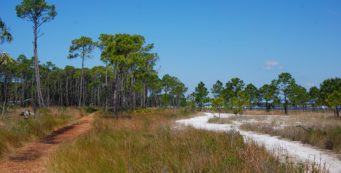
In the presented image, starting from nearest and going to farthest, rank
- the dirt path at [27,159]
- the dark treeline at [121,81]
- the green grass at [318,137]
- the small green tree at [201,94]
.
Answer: the dirt path at [27,159] → the green grass at [318,137] → the dark treeline at [121,81] → the small green tree at [201,94]

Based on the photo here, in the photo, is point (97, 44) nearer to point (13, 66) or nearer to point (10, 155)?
point (13, 66)

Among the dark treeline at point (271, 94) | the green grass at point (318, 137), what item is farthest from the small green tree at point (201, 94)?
the green grass at point (318, 137)

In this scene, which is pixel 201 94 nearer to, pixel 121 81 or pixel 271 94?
pixel 271 94

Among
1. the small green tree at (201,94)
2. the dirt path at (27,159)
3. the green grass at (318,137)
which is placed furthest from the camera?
the small green tree at (201,94)

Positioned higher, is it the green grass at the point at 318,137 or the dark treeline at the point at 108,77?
the dark treeline at the point at 108,77

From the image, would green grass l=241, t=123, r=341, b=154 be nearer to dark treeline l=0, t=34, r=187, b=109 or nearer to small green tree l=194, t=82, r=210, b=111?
dark treeline l=0, t=34, r=187, b=109

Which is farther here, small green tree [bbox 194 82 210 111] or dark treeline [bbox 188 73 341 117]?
small green tree [bbox 194 82 210 111]

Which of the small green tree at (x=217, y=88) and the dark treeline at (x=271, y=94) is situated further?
the small green tree at (x=217, y=88)

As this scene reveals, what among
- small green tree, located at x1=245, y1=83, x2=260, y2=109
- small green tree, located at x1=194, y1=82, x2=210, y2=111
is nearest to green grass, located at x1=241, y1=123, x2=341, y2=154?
small green tree, located at x1=194, y1=82, x2=210, y2=111

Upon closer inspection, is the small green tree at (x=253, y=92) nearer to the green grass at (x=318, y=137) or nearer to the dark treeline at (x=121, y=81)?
the dark treeline at (x=121, y=81)

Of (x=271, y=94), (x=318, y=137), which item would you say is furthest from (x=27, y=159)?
(x=271, y=94)

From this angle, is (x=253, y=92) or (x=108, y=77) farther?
(x=253, y=92)

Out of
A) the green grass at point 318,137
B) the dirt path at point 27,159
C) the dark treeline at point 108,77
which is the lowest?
the green grass at point 318,137

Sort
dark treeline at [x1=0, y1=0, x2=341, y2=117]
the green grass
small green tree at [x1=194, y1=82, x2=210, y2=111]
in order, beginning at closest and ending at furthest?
the green grass, dark treeline at [x1=0, y1=0, x2=341, y2=117], small green tree at [x1=194, y1=82, x2=210, y2=111]
